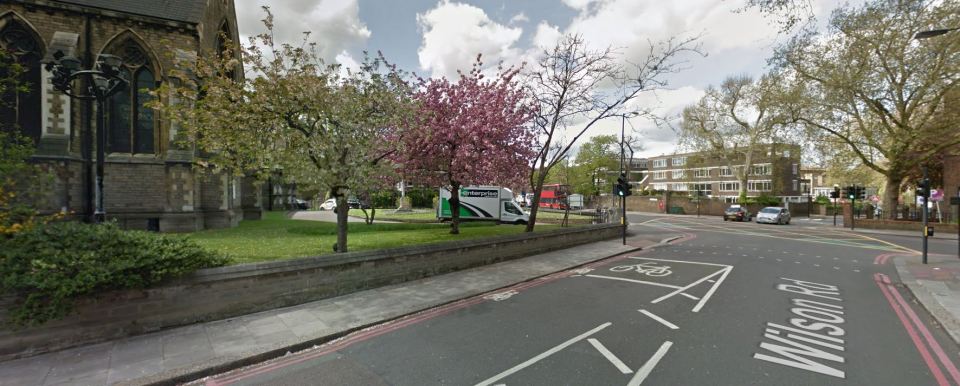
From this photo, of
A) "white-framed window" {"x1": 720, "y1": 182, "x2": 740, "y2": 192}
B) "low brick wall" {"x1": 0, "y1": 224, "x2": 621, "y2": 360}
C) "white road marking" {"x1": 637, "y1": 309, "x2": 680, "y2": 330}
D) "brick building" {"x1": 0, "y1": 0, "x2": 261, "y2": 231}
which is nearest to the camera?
"low brick wall" {"x1": 0, "y1": 224, "x2": 621, "y2": 360}

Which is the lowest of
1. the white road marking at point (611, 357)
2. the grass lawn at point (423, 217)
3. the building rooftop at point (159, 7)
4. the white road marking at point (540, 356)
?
the white road marking at point (540, 356)

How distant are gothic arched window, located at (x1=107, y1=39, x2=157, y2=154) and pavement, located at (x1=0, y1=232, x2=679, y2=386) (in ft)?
43.7

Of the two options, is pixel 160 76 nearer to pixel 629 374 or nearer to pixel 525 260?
pixel 525 260

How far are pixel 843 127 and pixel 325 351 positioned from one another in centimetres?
3658

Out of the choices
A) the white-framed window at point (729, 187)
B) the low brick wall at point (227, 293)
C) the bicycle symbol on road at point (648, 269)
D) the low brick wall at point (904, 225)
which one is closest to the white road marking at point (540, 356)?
the low brick wall at point (227, 293)

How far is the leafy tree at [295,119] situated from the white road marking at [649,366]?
5.87 meters

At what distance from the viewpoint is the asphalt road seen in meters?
4.36

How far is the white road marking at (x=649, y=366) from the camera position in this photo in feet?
13.7

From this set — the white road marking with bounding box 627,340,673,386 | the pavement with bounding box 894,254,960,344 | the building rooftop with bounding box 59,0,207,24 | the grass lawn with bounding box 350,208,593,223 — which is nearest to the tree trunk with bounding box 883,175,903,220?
the pavement with bounding box 894,254,960,344

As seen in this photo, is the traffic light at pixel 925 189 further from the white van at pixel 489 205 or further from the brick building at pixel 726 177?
the brick building at pixel 726 177

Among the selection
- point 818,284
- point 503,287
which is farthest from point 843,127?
point 503,287

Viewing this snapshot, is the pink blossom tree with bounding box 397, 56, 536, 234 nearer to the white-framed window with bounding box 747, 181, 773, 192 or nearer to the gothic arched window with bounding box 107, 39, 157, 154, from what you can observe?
the gothic arched window with bounding box 107, 39, 157, 154

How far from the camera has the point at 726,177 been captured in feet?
221

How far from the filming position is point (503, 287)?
29.0ft
